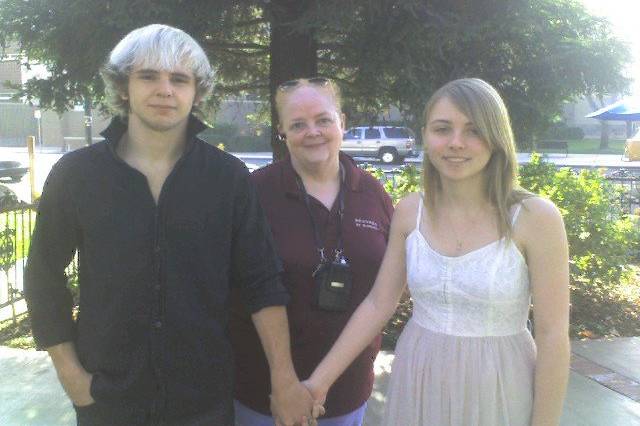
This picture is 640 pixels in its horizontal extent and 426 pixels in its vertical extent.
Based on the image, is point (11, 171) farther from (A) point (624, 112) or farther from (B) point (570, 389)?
(B) point (570, 389)

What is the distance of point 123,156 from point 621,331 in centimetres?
542

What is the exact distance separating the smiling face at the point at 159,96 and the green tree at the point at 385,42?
3.06 m

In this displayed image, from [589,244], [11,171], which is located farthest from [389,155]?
[589,244]

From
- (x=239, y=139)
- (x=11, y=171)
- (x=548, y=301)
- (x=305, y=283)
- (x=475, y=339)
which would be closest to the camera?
(x=548, y=301)

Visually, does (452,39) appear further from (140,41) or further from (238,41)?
(140,41)

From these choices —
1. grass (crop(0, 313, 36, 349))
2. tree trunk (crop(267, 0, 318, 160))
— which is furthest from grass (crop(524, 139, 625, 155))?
grass (crop(0, 313, 36, 349))

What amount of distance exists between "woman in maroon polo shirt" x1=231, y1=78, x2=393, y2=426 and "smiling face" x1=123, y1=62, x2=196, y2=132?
1.79 feet

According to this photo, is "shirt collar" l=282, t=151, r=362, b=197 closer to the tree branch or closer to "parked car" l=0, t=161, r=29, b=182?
the tree branch

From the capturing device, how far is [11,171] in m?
22.8

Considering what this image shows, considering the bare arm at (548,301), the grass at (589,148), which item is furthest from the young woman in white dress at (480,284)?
the grass at (589,148)

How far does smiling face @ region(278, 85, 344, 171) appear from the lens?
253 cm

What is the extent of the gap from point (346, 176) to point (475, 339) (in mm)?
877

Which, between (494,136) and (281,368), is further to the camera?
(281,368)

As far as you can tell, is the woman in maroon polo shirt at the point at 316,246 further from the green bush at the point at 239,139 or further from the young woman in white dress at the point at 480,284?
the green bush at the point at 239,139
